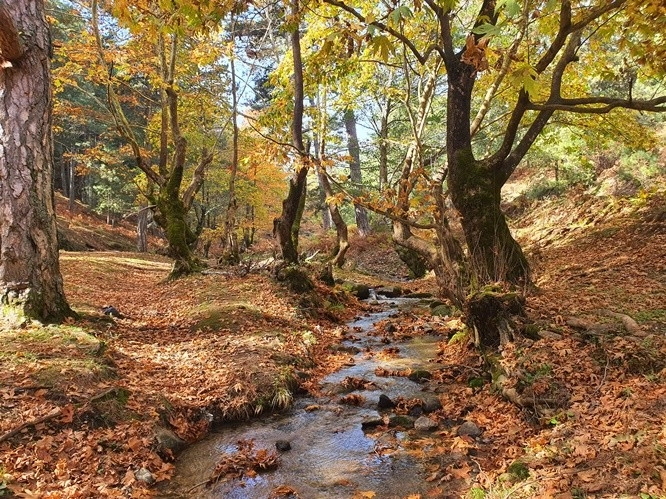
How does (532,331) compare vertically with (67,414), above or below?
above

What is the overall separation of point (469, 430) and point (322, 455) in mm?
1757

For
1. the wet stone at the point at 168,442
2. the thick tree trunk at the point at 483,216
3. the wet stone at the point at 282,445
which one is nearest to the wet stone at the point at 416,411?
the wet stone at the point at 282,445

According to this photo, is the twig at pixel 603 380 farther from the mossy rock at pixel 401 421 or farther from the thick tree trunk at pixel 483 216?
the thick tree trunk at pixel 483 216

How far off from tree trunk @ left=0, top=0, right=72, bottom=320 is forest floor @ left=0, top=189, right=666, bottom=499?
58 cm

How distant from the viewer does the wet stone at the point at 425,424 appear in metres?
5.80

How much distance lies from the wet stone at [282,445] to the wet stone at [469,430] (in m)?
2.04

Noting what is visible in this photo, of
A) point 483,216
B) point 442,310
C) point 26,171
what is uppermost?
point 26,171

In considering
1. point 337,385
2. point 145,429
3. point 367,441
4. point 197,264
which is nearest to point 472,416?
point 367,441

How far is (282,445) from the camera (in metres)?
5.50

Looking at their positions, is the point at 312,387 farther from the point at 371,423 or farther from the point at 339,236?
the point at 339,236

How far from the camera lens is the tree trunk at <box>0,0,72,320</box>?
6539mm

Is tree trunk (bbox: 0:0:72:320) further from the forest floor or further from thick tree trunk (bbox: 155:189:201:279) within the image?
thick tree trunk (bbox: 155:189:201:279)

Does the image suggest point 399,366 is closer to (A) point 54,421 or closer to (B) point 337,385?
(B) point 337,385

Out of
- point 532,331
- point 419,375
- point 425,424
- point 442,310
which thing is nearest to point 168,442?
point 425,424
